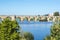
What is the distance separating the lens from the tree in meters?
11.4

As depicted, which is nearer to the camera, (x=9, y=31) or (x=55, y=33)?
(x=9, y=31)

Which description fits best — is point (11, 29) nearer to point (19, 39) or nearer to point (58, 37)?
point (19, 39)

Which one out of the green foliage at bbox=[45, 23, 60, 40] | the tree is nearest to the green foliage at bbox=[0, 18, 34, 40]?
the tree

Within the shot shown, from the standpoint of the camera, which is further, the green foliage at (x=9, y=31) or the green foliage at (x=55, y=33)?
the green foliage at (x=55, y=33)

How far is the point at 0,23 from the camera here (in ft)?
40.9

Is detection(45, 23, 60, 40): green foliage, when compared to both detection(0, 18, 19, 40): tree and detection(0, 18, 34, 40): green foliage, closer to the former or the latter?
detection(0, 18, 34, 40): green foliage

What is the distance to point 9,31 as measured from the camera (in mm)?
11555

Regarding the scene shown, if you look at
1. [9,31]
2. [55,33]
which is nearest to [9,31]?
[9,31]

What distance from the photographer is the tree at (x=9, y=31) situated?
11.4 metres

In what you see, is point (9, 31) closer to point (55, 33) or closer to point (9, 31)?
point (9, 31)

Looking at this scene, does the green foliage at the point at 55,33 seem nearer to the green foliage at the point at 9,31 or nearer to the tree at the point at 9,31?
the green foliage at the point at 9,31

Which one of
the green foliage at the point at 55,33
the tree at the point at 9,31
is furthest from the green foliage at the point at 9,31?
the green foliage at the point at 55,33

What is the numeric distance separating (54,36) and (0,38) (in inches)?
157

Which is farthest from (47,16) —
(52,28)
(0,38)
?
(0,38)
